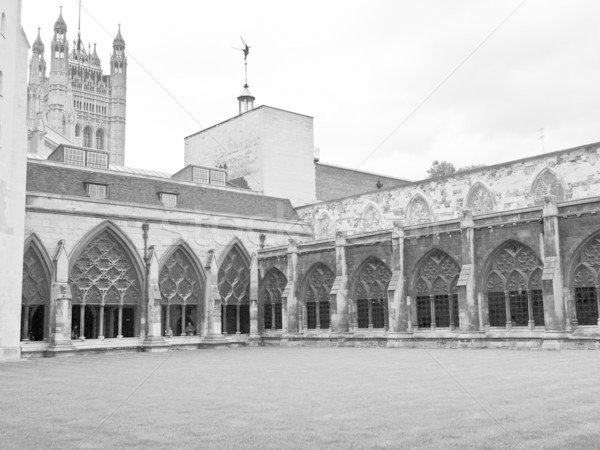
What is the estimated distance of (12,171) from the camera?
27.5 metres

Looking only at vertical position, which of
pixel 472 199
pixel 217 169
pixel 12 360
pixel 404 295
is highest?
pixel 217 169

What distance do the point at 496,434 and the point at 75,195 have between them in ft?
95.0

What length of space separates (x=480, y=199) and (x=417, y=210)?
4.29 metres

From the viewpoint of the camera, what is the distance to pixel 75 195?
33.4 m

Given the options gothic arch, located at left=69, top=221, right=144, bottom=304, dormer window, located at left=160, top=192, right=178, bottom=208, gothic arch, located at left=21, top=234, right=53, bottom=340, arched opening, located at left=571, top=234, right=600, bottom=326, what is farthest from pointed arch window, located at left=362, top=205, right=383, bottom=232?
gothic arch, located at left=21, top=234, right=53, bottom=340

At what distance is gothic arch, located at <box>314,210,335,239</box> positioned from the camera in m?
43.3

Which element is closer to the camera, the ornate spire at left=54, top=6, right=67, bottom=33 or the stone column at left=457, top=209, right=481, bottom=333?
the stone column at left=457, top=209, right=481, bottom=333

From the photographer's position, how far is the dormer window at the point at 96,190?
114 feet

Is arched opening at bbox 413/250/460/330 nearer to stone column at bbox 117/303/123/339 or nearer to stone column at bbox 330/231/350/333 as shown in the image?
stone column at bbox 330/231/350/333

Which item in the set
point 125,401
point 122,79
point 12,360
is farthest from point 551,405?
point 122,79

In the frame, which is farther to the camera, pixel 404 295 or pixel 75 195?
pixel 75 195

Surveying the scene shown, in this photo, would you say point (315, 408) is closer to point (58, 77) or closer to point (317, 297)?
point (317, 297)

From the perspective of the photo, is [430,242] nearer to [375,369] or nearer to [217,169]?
[375,369]

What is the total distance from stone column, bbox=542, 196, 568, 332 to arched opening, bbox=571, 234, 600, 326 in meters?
0.60
